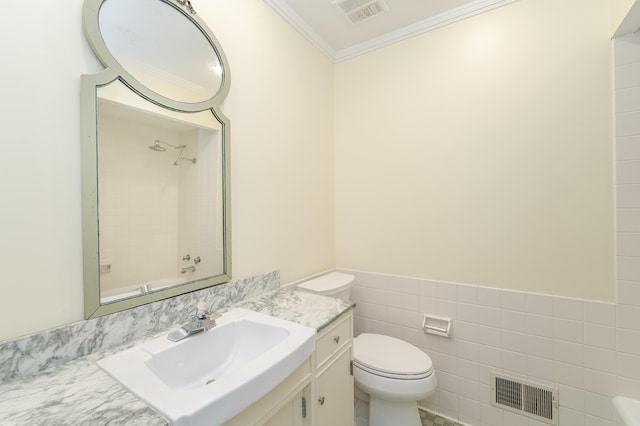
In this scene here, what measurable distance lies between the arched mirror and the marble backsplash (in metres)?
0.03

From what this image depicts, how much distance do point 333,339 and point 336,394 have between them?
0.26 m

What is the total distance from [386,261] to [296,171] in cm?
90

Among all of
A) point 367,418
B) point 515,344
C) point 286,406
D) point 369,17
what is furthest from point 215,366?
point 369,17

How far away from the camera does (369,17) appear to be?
1.70 m

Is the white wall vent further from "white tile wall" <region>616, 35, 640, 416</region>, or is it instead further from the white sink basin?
the white sink basin

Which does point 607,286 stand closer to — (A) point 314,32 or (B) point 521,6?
(B) point 521,6

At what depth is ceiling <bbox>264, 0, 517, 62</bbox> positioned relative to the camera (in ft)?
5.20

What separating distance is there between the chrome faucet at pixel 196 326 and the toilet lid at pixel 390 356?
0.91m

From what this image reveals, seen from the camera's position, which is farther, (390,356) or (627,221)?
(390,356)

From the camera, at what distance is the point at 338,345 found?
3.98 feet

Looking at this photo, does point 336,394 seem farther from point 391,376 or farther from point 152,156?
point 152,156

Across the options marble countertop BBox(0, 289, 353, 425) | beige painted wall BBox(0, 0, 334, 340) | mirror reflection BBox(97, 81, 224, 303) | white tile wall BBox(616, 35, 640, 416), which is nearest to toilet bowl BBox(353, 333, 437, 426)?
beige painted wall BBox(0, 0, 334, 340)

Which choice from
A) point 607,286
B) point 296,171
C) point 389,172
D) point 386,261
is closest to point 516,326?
point 607,286

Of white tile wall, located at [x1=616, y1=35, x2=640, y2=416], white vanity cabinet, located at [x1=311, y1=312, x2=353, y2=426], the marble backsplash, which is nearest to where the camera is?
the marble backsplash
